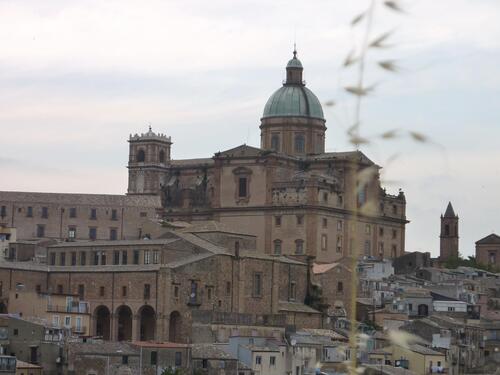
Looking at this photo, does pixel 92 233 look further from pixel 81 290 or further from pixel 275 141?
pixel 275 141

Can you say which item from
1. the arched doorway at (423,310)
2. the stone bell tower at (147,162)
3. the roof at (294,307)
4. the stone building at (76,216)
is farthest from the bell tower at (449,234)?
the roof at (294,307)

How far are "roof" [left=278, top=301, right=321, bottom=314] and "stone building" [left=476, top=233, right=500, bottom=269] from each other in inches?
1955

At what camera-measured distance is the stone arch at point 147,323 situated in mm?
77425

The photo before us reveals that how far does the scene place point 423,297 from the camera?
95.3 m

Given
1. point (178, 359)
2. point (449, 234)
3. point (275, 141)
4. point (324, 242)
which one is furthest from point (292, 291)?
point (449, 234)

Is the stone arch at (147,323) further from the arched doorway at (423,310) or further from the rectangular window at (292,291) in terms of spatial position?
the arched doorway at (423,310)

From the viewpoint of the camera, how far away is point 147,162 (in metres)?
118

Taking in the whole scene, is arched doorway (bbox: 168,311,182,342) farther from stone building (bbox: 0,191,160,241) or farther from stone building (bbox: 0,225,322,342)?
stone building (bbox: 0,191,160,241)

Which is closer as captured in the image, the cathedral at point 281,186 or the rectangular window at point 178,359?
the rectangular window at point 178,359

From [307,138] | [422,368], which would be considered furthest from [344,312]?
[307,138]

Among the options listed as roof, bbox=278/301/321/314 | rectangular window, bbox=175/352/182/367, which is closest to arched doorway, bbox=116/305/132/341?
rectangular window, bbox=175/352/182/367

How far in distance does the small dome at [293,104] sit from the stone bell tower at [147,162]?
8932mm

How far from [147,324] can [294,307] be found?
10.5 meters

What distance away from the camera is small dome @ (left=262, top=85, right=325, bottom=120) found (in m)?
115
